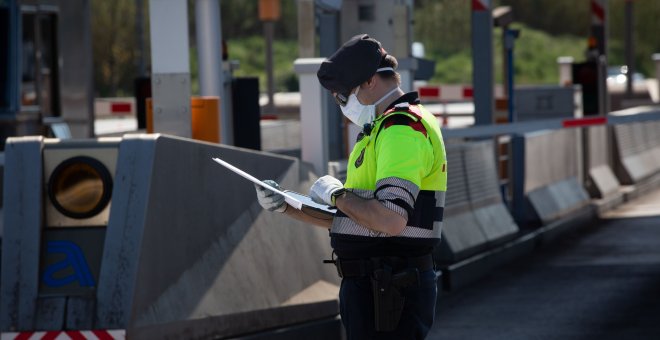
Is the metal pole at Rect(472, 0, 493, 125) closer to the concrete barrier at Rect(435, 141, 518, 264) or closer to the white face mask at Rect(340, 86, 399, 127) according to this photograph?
the concrete barrier at Rect(435, 141, 518, 264)

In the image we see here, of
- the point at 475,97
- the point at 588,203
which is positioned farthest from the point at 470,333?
the point at 588,203

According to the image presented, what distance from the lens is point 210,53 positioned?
11.8 meters

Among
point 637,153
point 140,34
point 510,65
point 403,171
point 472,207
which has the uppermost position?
point 140,34

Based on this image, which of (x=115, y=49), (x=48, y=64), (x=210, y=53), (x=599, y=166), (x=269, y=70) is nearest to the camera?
(x=210, y=53)

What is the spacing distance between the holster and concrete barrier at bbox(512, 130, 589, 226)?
1098 centimetres

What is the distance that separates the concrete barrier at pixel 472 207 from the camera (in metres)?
13.5

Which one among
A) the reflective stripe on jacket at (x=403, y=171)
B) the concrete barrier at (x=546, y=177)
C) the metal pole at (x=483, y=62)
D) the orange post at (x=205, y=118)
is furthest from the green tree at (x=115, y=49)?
the reflective stripe on jacket at (x=403, y=171)

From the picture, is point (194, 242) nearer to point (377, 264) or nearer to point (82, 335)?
point (82, 335)

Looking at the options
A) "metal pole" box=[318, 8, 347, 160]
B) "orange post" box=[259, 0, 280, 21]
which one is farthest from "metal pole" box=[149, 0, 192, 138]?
"orange post" box=[259, 0, 280, 21]

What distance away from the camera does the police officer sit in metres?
5.62

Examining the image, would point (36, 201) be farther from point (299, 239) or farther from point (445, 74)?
point (445, 74)

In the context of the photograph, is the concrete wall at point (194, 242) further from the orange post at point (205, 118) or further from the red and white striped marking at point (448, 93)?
the red and white striped marking at point (448, 93)

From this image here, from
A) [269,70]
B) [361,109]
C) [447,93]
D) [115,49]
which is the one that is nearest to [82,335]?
[361,109]

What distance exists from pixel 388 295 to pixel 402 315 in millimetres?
114
